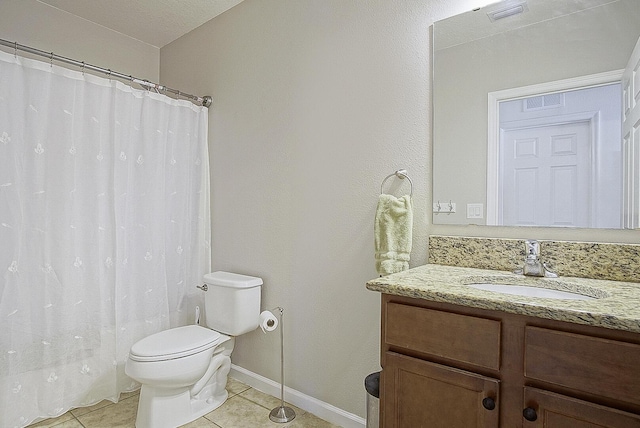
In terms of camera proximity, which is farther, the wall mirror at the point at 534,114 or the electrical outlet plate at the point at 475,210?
the electrical outlet plate at the point at 475,210

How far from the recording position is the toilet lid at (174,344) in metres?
1.81

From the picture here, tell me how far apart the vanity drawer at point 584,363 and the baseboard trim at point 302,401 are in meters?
1.18

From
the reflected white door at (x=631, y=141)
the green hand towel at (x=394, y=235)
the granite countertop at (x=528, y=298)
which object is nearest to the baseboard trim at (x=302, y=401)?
the green hand towel at (x=394, y=235)

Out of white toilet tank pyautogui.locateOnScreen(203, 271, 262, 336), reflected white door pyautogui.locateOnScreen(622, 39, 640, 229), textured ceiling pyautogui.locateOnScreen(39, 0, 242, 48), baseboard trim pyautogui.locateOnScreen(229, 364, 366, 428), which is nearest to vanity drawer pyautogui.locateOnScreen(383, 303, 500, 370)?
reflected white door pyautogui.locateOnScreen(622, 39, 640, 229)

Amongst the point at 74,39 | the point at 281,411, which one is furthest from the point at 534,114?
the point at 74,39

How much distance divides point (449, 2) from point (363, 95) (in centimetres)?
54

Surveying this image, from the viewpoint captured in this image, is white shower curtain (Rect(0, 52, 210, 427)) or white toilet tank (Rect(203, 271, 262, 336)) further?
white toilet tank (Rect(203, 271, 262, 336))

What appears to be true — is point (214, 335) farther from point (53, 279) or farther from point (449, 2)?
point (449, 2)

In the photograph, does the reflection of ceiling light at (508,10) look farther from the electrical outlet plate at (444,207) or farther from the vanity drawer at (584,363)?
the vanity drawer at (584,363)

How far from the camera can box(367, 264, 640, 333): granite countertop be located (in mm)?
867

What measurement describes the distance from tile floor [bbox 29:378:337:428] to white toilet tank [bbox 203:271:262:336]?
0.42m

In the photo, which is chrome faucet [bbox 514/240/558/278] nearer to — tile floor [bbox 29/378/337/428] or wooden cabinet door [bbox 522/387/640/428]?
wooden cabinet door [bbox 522/387/640/428]

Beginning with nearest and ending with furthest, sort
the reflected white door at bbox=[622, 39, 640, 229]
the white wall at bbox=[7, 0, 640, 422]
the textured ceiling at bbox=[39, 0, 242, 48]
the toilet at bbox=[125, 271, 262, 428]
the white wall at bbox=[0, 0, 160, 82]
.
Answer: the reflected white door at bbox=[622, 39, 640, 229], the white wall at bbox=[7, 0, 640, 422], the toilet at bbox=[125, 271, 262, 428], the white wall at bbox=[0, 0, 160, 82], the textured ceiling at bbox=[39, 0, 242, 48]

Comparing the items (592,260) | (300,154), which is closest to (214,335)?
(300,154)
